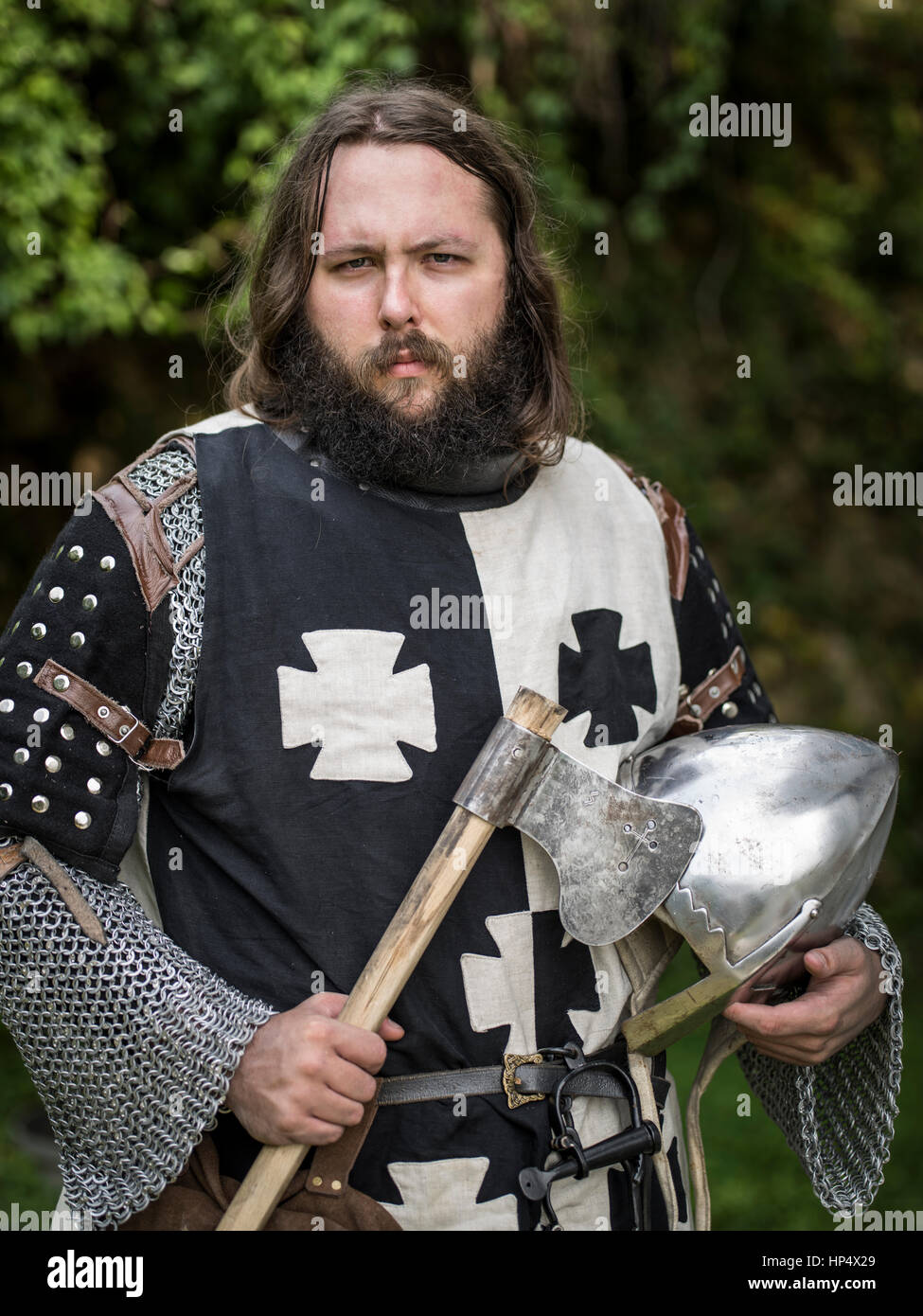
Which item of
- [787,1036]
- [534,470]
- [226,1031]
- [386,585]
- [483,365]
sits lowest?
[787,1036]

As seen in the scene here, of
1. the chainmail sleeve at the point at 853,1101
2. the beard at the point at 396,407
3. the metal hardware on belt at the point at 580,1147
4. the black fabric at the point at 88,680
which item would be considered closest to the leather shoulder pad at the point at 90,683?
the black fabric at the point at 88,680

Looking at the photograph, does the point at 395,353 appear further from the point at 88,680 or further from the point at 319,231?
the point at 88,680

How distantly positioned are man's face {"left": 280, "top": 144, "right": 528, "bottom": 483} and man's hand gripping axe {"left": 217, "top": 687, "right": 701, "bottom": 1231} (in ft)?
1.74

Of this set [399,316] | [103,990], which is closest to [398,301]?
[399,316]

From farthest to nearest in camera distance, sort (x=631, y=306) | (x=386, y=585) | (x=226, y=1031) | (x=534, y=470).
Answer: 1. (x=631, y=306)
2. (x=534, y=470)
3. (x=386, y=585)
4. (x=226, y=1031)

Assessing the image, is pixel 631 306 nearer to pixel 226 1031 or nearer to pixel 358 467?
pixel 358 467

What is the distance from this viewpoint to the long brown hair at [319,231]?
2.30 metres

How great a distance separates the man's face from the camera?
2.20m

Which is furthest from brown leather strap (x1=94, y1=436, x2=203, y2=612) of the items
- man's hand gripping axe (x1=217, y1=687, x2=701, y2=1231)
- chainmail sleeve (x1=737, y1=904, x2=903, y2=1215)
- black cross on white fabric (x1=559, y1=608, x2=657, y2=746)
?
chainmail sleeve (x1=737, y1=904, x2=903, y2=1215)

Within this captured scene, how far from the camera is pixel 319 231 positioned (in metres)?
2.26

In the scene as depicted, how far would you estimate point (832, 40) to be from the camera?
21.5 ft

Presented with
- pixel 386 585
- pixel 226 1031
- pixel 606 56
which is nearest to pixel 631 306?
pixel 606 56

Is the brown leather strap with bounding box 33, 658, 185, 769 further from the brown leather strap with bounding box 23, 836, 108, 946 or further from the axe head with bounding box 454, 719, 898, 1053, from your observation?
the axe head with bounding box 454, 719, 898, 1053

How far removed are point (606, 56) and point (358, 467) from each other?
438 centimetres
